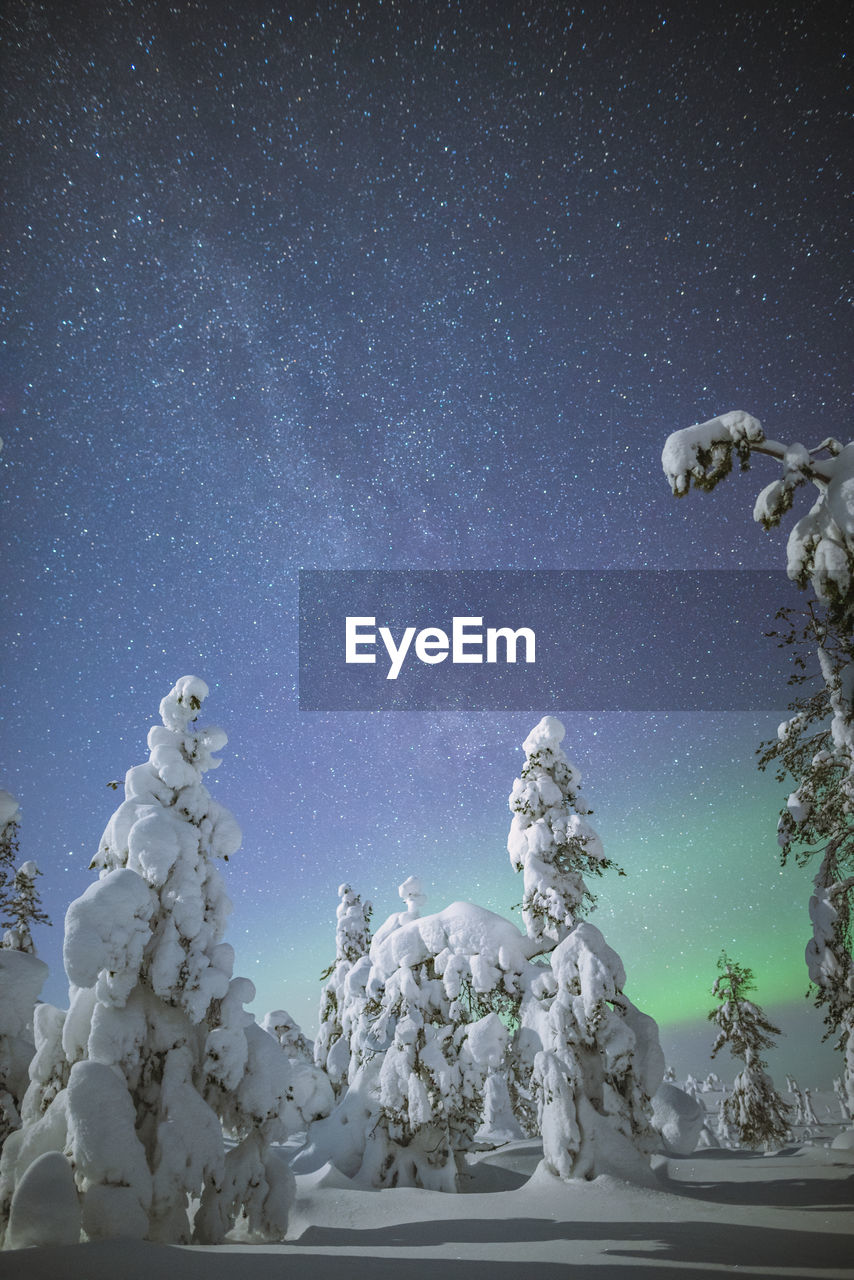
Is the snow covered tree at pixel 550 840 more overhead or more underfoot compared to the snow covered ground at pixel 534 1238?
more overhead

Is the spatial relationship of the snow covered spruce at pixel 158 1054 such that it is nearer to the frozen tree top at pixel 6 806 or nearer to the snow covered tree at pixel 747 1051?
the frozen tree top at pixel 6 806

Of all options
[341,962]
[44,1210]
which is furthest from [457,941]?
[341,962]

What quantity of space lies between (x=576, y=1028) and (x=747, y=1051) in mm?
20221

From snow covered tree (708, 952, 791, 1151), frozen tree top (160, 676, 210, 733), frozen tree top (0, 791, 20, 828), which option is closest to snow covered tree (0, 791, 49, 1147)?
frozen tree top (0, 791, 20, 828)

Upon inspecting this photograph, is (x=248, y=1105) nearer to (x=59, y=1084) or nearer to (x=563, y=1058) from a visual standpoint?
(x=59, y=1084)

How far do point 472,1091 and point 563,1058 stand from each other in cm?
373

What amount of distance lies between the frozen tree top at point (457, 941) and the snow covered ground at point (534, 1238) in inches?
188

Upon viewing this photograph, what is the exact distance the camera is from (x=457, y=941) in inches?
758

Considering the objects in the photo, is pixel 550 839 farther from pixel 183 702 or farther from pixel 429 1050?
pixel 183 702

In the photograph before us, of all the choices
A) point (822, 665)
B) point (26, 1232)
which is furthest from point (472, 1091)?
point (822, 665)

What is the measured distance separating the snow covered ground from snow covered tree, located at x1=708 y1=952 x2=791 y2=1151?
38.7 feet

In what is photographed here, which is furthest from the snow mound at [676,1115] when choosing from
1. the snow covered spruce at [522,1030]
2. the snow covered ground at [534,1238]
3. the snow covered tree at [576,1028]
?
the snow covered tree at [576,1028]

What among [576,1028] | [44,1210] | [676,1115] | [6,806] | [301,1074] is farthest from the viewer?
[676,1115]

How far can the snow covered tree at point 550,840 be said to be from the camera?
17.9 m
